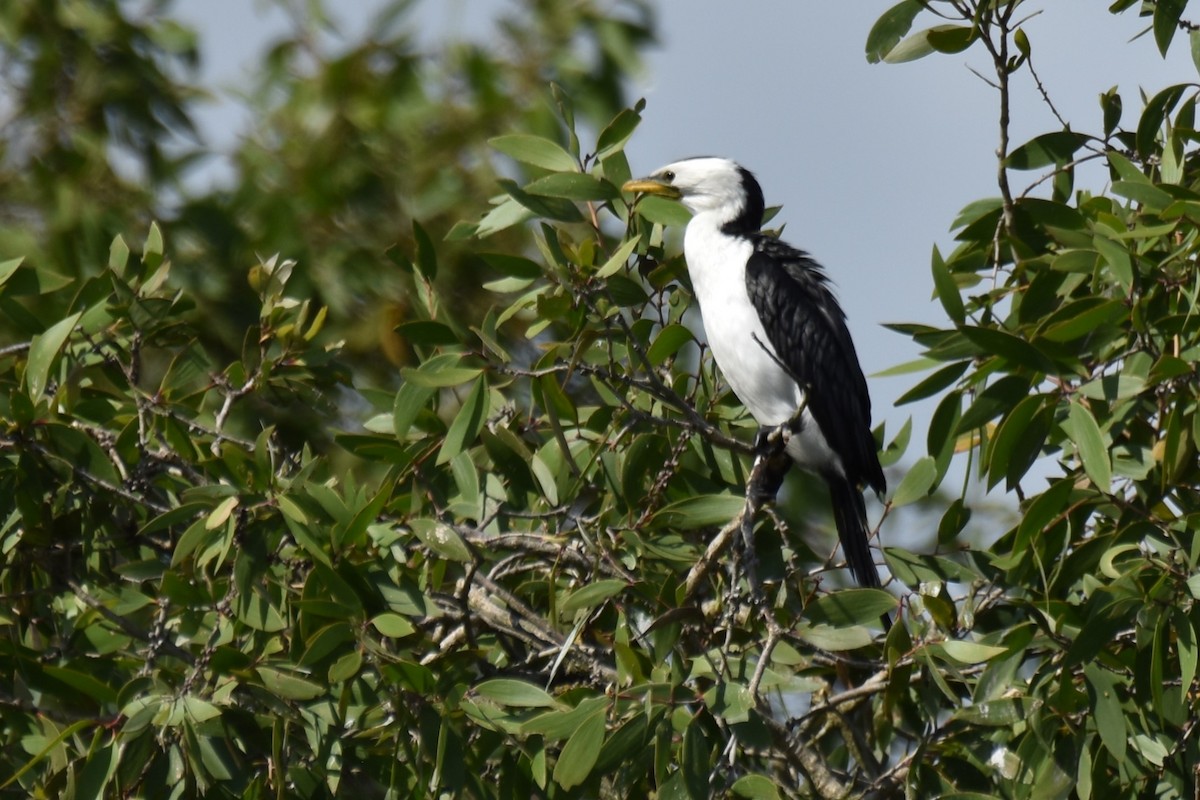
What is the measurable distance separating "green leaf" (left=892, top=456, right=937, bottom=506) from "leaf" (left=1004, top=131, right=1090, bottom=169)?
0.75 metres

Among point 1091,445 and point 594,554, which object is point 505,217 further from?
point 1091,445

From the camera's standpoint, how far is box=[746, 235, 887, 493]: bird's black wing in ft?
14.3

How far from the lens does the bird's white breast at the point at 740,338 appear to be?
4.25 metres

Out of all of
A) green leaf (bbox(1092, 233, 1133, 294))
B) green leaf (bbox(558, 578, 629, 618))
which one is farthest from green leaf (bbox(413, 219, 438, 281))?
green leaf (bbox(1092, 233, 1133, 294))

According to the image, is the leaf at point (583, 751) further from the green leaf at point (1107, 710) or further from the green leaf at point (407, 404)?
the green leaf at point (1107, 710)

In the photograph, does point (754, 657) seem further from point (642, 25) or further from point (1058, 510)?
point (642, 25)

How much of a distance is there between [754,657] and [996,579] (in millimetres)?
539

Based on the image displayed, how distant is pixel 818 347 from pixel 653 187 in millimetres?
926

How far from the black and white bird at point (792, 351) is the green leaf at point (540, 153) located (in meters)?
1.14

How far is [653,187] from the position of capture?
5.06 meters

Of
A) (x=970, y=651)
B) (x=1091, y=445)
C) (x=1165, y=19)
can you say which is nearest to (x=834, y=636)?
(x=970, y=651)

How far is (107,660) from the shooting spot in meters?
3.38

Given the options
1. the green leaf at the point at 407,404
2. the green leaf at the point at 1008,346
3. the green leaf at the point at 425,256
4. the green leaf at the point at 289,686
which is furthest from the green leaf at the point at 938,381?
the green leaf at the point at 289,686

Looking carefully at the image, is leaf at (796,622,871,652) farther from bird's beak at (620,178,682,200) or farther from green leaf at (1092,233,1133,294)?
bird's beak at (620,178,682,200)
